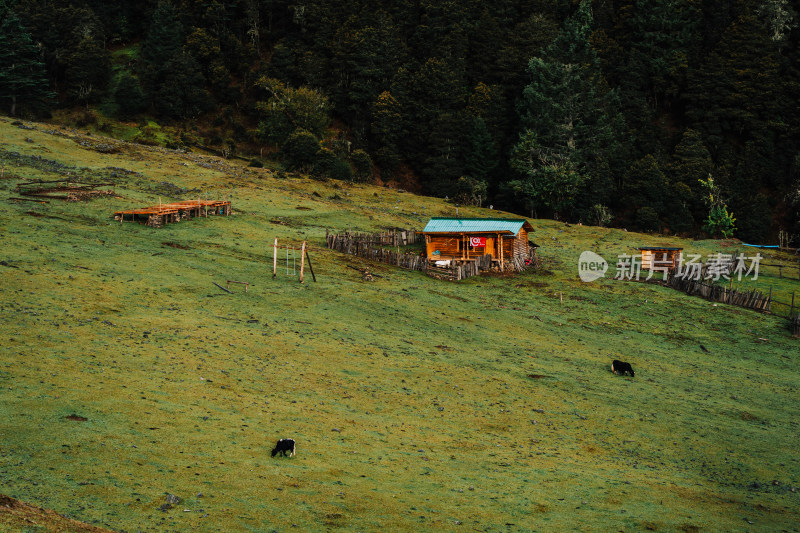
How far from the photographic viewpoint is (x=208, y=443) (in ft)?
56.2

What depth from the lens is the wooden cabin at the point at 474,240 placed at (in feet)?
180

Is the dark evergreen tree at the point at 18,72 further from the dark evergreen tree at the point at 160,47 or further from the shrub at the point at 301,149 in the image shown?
the shrub at the point at 301,149

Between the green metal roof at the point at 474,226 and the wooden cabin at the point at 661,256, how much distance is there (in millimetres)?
11205

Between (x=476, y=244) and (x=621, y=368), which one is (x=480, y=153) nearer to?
(x=476, y=244)

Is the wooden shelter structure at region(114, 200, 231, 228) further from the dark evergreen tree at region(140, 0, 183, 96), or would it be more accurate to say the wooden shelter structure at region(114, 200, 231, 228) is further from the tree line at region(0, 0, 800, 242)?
the dark evergreen tree at region(140, 0, 183, 96)

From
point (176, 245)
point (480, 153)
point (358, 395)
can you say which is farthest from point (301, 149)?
point (358, 395)

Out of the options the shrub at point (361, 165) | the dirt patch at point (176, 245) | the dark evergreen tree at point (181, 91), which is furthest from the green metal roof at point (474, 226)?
the dark evergreen tree at point (181, 91)

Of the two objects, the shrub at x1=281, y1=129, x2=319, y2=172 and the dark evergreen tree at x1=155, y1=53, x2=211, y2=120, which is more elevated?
the dark evergreen tree at x1=155, y1=53, x2=211, y2=120

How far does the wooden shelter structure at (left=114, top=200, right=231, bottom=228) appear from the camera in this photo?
1880 inches

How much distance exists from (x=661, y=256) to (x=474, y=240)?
17.0 meters

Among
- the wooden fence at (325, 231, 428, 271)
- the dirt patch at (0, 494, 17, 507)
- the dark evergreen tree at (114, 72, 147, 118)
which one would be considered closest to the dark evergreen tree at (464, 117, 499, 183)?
the wooden fence at (325, 231, 428, 271)

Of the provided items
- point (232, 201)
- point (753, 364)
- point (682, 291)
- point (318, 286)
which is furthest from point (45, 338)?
point (682, 291)

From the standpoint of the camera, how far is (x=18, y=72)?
90875mm

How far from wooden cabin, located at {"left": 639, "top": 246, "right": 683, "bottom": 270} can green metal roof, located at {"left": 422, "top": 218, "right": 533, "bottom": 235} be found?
11.2 metres
